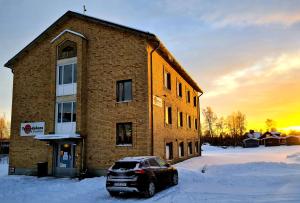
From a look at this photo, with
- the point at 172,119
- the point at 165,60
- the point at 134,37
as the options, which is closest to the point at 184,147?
the point at 172,119

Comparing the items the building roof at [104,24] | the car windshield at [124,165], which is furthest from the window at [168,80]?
the car windshield at [124,165]

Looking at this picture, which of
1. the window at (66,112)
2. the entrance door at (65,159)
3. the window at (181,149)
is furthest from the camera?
the window at (181,149)

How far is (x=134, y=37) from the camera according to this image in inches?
780

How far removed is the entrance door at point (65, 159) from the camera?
2039 centimetres

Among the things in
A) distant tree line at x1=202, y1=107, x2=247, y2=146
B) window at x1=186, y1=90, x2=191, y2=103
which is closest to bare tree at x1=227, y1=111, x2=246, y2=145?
distant tree line at x1=202, y1=107, x2=247, y2=146

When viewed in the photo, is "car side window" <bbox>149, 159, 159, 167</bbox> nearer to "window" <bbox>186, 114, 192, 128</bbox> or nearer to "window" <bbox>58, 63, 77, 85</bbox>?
"window" <bbox>58, 63, 77, 85</bbox>

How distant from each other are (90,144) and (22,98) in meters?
7.54

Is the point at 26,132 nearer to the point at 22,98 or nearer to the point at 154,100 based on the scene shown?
the point at 22,98

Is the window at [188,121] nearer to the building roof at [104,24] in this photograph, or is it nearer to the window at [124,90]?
the building roof at [104,24]

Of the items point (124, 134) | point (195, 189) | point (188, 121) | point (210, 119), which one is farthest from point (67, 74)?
point (210, 119)

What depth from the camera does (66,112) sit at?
21.1 m

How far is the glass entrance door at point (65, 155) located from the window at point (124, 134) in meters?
3.75

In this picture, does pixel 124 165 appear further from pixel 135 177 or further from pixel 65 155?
pixel 65 155

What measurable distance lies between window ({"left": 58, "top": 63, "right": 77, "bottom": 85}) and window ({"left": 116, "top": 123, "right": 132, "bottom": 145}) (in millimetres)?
4900
